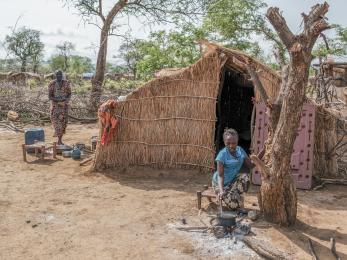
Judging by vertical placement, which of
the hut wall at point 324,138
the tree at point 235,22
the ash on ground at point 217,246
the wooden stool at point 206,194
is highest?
the tree at point 235,22

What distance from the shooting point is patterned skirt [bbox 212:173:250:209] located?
17.3ft

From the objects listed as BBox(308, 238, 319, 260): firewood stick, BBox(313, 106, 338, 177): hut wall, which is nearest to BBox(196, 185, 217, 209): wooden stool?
BBox(308, 238, 319, 260): firewood stick

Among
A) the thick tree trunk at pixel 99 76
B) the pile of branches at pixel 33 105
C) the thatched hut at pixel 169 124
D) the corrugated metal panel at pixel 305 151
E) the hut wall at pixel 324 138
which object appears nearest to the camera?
the corrugated metal panel at pixel 305 151

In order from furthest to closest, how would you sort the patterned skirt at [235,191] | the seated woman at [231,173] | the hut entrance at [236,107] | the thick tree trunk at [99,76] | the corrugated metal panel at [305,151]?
1. the thick tree trunk at [99,76]
2. the hut entrance at [236,107]
3. the corrugated metal panel at [305,151]
4. the patterned skirt at [235,191]
5. the seated woman at [231,173]

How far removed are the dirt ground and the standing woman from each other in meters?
1.48

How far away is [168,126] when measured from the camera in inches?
295

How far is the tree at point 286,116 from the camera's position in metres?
4.28

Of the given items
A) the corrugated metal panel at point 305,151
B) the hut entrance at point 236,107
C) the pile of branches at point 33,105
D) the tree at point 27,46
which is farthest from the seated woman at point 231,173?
the tree at point 27,46

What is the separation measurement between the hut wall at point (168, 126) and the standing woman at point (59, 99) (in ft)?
7.26

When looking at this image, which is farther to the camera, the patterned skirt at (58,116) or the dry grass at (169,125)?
the patterned skirt at (58,116)

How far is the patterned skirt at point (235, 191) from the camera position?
526cm

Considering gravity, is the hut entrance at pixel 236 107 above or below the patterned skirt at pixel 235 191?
above

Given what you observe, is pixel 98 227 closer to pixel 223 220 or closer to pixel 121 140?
pixel 223 220

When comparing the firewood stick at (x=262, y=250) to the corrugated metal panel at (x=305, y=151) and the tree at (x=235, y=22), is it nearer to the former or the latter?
the corrugated metal panel at (x=305, y=151)
